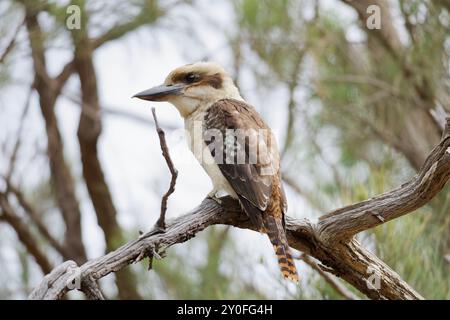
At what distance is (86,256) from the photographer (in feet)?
12.9

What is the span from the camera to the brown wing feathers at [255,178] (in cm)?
230

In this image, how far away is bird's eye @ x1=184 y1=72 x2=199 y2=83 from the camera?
2.84 m

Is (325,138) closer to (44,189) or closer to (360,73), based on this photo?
(360,73)

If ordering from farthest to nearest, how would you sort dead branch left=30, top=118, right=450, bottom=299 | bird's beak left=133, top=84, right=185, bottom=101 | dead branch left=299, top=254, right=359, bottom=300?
bird's beak left=133, top=84, right=185, bottom=101, dead branch left=299, top=254, right=359, bottom=300, dead branch left=30, top=118, right=450, bottom=299

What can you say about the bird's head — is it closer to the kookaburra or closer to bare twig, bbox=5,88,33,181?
the kookaburra

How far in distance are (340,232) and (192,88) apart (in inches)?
33.9

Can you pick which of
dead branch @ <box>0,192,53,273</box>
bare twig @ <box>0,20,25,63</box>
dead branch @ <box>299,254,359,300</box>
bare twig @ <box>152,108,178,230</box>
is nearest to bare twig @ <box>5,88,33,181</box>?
dead branch @ <box>0,192,53,273</box>

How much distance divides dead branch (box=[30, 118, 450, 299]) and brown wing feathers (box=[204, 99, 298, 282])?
0.18 feet

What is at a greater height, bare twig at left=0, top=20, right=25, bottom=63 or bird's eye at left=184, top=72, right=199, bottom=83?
bare twig at left=0, top=20, right=25, bottom=63

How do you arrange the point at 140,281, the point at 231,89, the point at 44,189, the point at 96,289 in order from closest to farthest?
1. the point at 96,289
2. the point at 231,89
3. the point at 140,281
4. the point at 44,189

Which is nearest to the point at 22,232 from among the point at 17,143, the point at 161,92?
the point at 17,143

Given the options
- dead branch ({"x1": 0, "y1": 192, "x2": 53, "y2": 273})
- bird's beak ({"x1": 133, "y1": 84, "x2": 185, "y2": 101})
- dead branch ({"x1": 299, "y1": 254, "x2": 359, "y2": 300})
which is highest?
bird's beak ({"x1": 133, "y1": 84, "x2": 185, "y2": 101})
